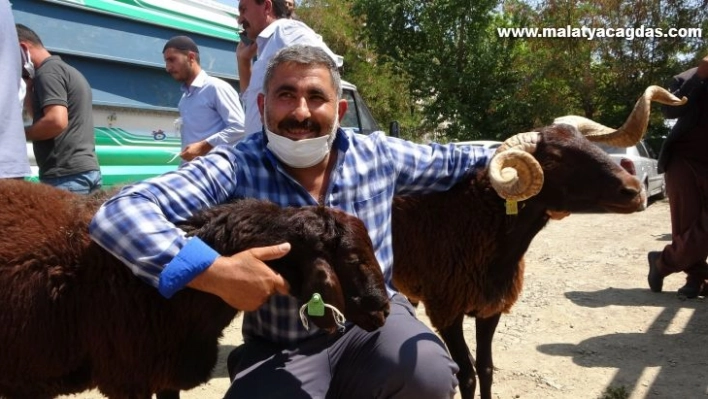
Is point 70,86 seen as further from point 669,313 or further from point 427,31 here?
point 427,31

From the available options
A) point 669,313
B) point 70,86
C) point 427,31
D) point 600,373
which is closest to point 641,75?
point 427,31

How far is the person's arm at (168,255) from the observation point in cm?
217

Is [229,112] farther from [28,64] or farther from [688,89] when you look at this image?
[688,89]

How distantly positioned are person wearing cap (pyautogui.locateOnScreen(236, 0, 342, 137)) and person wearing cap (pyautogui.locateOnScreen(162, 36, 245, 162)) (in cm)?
43

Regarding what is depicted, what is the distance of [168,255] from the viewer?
2207 mm

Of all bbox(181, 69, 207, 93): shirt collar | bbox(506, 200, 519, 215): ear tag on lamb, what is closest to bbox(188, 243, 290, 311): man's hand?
bbox(506, 200, 519, 215): ear tag on lamb

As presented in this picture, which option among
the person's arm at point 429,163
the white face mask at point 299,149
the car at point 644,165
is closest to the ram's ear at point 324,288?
the white face mask at point 299,149

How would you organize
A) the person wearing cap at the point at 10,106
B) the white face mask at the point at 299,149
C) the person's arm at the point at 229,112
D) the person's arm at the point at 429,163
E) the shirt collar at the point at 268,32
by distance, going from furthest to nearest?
the person's arm at the point at 229,112 → the shirt collar at the point at 268,32 → the person wearing cap at the point at 10,106 → the person's arm at the point at 429,163 → the white face mask at the point at 299,149

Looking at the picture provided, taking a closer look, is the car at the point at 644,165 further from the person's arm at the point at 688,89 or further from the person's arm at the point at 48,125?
the person's arm at the point at 48,125

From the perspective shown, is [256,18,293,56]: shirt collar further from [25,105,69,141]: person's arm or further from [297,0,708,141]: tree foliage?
[297,0,708,141]: tree foliage

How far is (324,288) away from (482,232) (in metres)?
2.05

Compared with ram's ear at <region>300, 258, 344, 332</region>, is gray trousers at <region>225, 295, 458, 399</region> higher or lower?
lower

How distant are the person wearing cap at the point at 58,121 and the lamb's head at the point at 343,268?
2.47 meters

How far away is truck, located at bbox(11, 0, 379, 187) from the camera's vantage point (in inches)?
222
